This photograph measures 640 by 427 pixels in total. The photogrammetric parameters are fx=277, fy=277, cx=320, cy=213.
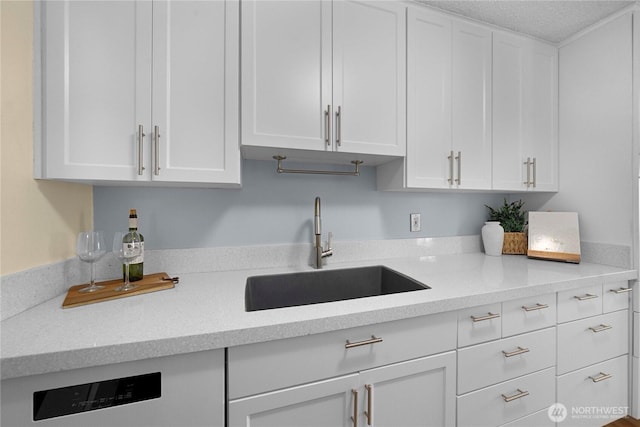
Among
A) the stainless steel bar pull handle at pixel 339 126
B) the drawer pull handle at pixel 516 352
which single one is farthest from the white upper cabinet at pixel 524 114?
the stainless steel bar pull handle at pixel 339 126

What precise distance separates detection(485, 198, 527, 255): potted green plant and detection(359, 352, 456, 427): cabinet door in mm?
1249

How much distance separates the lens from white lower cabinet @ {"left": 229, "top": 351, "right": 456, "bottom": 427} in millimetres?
856

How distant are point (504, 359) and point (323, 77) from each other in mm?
1492

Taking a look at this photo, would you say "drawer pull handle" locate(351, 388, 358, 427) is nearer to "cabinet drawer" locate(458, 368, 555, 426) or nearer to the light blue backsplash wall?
"cabinet drawer" locate(458, 368, 555, 426)

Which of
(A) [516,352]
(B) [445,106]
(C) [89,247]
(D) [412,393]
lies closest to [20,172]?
(C) [89,247]

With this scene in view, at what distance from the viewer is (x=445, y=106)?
158 centimetres

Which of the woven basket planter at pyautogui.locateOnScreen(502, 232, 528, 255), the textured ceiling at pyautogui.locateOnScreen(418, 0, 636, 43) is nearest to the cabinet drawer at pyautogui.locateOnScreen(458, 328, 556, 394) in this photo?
the woven basket planter at pyautogui.locateOnScreen(502, 232, 528, 255)

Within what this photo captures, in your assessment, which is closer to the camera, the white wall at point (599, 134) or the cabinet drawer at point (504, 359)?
the cabinet drawer at point (504, 359)

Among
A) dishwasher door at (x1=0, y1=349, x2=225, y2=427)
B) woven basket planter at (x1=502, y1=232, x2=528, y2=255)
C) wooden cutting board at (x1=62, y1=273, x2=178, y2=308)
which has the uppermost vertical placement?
woven basket planter at (x1=502, y1=232, x2=528, y2=255)

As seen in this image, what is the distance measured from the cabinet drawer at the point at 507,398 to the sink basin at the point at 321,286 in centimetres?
50

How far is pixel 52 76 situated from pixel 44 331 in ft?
2.79

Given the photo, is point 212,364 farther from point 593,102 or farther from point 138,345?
point 593,102

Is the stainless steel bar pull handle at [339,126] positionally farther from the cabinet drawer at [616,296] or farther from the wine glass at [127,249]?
the cabinet drawer at [616,296]

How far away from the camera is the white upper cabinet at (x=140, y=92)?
3.22ft
